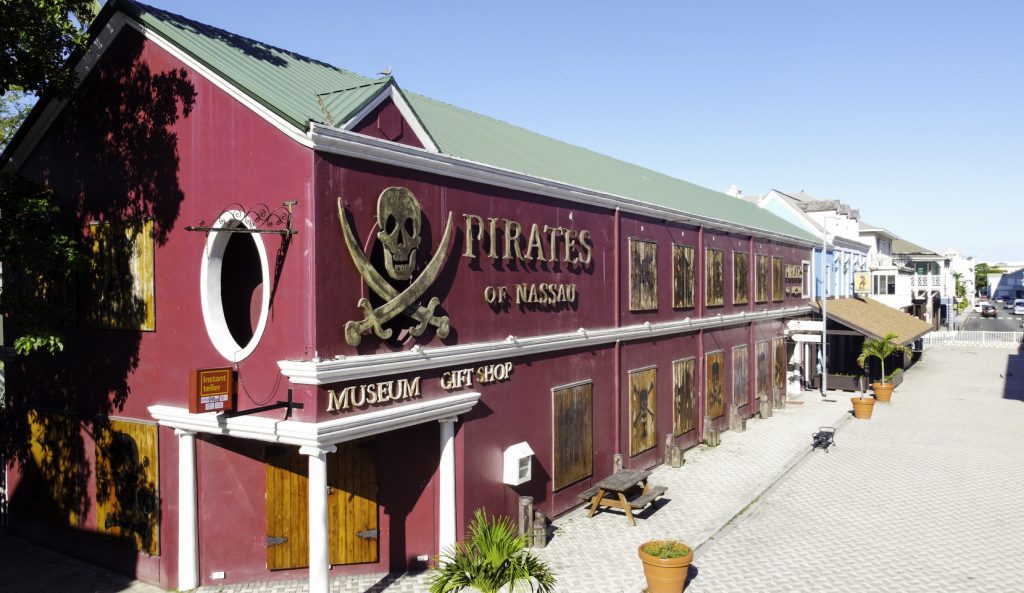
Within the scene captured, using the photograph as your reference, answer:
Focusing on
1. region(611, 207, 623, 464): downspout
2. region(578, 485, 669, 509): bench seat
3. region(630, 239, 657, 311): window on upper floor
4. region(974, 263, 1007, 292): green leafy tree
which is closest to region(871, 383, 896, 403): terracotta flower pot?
region(630, 239, 657, 311): window on upper floor

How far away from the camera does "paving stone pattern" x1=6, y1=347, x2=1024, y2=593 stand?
11.5 meters

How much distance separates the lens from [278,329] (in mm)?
9953

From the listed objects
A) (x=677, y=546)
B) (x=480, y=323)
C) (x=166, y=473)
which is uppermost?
(x=480, y=323)

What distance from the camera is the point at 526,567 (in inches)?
342

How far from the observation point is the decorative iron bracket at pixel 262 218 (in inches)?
384

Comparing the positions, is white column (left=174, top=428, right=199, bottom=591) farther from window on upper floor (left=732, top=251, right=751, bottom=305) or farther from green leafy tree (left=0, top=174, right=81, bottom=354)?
window on upper floor (left=732, top=251, right=751, bottom=305)

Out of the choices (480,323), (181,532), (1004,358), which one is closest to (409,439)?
(480,323)

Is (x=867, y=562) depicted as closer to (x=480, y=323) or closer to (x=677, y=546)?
(x=677, y=546)

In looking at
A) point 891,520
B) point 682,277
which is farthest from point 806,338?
point 891,520

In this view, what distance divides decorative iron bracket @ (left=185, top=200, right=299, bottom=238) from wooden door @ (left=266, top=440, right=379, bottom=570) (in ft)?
12.0

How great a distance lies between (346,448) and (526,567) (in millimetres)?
4034

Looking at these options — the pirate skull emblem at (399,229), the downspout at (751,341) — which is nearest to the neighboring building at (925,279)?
the downspout at (751,341)

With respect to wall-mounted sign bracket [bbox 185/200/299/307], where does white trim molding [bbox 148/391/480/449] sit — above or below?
below

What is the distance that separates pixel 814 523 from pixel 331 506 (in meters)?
9.76
